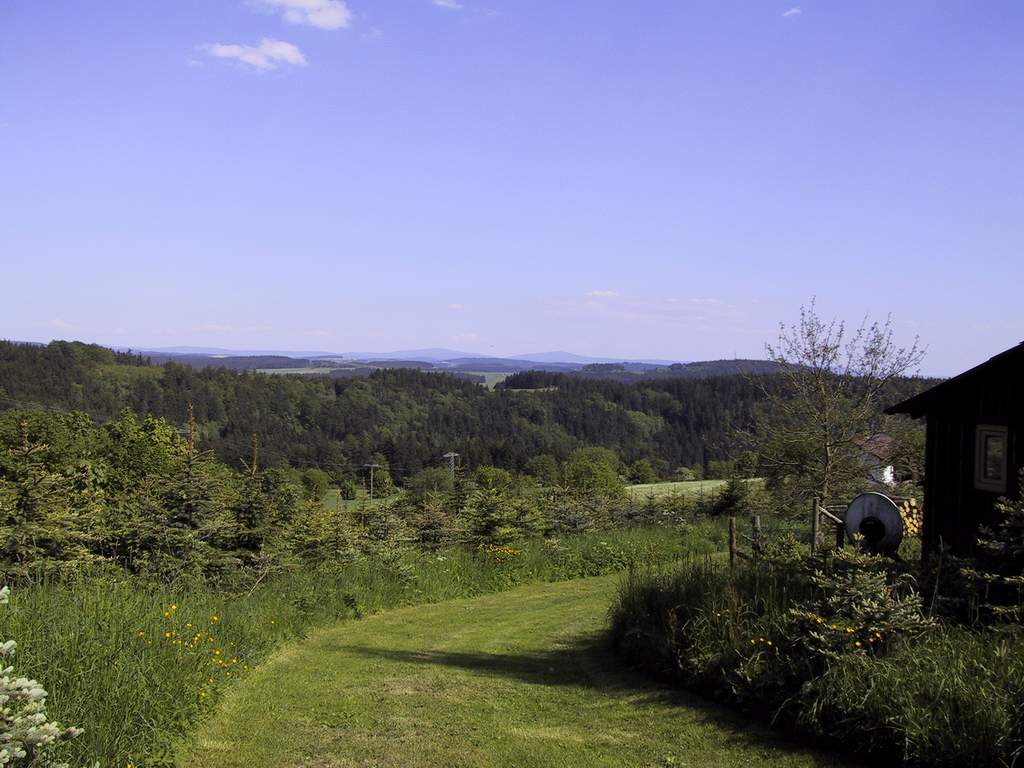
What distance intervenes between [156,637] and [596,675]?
15.2ft

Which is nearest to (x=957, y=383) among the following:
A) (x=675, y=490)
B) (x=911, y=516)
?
(x=911, y=516)

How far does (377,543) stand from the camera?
16.0 meters

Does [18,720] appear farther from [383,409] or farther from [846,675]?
[383,409]

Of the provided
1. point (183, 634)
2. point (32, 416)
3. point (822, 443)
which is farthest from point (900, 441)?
point (32, 416)

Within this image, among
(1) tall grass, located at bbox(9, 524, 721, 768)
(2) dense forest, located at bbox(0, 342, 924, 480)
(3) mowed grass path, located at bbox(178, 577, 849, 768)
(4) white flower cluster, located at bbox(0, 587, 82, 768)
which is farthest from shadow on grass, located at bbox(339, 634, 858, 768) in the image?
(2) dense forest, located at bbox(0, 342, 924, 480)

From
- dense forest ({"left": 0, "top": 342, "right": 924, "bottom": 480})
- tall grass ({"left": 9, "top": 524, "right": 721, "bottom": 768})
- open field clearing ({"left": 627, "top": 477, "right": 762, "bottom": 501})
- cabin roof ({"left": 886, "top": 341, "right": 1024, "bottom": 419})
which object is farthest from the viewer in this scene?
dense forest ({"left": 0, "top": 342, "right": 924, "bottom": 480})

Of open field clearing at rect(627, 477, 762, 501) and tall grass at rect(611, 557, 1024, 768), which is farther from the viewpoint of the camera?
open field clearing at rect(627, 477, 762, 501)

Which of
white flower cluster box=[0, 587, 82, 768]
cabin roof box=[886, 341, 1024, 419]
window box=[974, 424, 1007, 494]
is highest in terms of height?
cabin roof box=[886, 341, 1024, 419]

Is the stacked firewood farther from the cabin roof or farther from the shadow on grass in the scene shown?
the shadow on grass

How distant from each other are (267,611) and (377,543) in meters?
5.00

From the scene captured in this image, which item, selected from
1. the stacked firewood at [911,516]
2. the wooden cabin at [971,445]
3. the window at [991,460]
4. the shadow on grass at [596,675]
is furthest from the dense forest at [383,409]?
the window at [991,460]

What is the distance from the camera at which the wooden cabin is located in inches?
369

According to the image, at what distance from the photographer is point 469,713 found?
7.88 meters

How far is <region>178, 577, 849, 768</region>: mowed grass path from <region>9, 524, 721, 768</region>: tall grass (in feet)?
1.17
